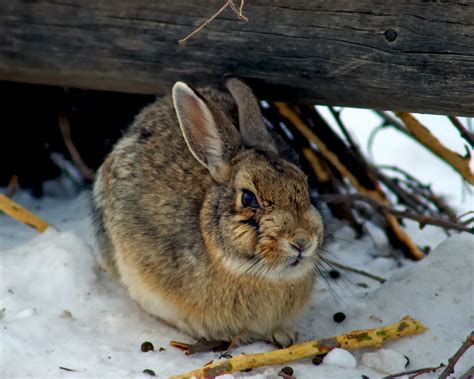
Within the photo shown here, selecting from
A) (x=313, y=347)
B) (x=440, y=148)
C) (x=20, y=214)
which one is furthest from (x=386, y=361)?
(x=20, y=214)

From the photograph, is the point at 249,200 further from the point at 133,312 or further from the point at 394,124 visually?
the point at 394,124

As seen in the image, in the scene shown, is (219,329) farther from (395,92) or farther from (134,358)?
(395,92)

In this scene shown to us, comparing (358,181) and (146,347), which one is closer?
(146,347)

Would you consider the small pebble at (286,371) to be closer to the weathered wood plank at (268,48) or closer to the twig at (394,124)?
the weathered wood plank at (268,48)

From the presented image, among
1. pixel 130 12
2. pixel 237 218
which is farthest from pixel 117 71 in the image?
pixel 237 218

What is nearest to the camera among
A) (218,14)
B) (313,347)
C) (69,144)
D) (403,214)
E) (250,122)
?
(313,347)

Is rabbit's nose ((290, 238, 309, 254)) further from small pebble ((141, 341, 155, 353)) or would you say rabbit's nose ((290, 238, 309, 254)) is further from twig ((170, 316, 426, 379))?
small pebble ((141, 341, 155, 353))
